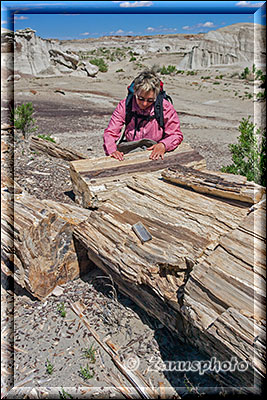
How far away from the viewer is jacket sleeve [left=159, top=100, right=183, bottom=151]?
460 centimetres

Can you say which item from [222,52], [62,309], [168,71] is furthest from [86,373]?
[222,52]

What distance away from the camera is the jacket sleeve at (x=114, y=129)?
15.1ft

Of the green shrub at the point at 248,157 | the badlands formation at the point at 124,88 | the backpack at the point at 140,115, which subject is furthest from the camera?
the badlands formation at the point at 124,88

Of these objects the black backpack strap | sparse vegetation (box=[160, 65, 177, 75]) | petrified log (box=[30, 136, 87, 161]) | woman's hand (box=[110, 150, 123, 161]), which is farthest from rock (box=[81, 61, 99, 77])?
woman's hand (box=[110, 150, 123, 161])

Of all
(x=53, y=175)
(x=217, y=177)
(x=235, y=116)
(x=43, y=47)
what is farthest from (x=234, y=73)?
(x=217, y=177)

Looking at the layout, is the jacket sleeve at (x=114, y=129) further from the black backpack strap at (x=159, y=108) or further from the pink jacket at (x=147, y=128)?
the black backpack strap at (x=159, y=108)

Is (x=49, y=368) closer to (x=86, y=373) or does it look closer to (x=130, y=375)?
(x=86, y=373)

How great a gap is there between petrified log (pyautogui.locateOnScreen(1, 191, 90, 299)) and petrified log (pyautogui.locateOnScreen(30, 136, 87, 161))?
2.84 metres

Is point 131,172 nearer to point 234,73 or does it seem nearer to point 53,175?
point 53,175

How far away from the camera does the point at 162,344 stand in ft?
10.1

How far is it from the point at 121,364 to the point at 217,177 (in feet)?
5.95

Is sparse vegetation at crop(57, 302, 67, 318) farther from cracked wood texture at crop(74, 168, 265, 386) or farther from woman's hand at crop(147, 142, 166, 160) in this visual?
woman's hand at crop(147, 142, 166, 160)

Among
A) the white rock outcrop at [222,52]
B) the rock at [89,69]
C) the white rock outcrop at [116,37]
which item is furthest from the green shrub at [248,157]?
the white rock outcrop at [222,52]

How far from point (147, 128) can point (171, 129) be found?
318mm
